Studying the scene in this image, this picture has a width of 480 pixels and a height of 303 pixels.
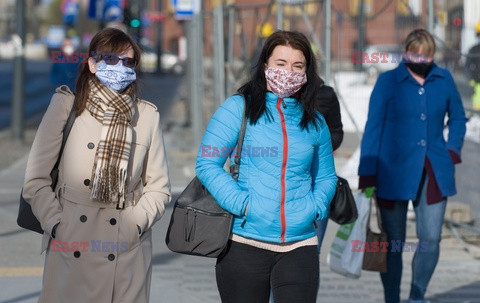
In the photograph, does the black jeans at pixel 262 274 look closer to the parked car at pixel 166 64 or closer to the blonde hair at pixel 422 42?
the blonde hair at pixel 422 42

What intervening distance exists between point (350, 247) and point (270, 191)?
214cm

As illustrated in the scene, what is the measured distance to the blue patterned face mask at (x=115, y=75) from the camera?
14.0 ft

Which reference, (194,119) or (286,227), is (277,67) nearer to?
(286,227)

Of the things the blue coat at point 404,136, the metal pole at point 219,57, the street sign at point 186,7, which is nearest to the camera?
the blue coat at point 404,136

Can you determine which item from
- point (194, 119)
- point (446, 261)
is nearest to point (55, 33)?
point (194, 119)

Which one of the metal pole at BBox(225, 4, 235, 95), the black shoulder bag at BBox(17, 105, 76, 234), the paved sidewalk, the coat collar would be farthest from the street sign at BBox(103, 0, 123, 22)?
the black shoulder bag at BBox(17, 105, 76, 234)

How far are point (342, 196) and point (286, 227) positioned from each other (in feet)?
4.01

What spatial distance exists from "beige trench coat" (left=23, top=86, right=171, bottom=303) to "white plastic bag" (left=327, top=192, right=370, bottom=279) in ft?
7.30

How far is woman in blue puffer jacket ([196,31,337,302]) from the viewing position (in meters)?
4.23

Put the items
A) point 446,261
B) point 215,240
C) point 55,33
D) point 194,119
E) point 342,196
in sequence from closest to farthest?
point 215,240 < point 342,196 < point 446,261 < point 194,119 < point 55,33

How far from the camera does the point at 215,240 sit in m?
4.23

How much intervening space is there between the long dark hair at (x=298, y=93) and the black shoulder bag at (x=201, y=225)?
0.08 meters

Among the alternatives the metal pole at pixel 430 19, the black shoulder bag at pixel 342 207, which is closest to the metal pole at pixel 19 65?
the metal pole at pixel 430 19

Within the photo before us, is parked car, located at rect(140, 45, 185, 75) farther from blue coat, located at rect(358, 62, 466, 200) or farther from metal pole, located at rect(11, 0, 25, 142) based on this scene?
blue coat, located at rect(358, 62, 466, 200)
